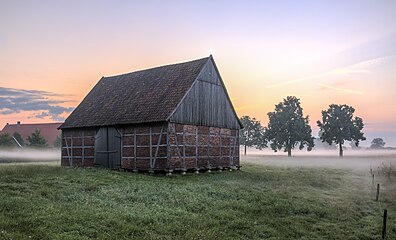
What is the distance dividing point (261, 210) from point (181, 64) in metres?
21.6

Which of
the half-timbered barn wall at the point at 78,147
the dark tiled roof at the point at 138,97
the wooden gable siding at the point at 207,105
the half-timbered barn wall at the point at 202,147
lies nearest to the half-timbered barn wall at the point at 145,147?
the half-timbered barn wall at the point at 202,147

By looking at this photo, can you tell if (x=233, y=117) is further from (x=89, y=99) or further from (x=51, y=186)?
(x=51, y=186)

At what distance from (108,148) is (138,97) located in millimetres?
5458

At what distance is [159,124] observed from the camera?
28922mm

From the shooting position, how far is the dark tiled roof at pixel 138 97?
100 feet

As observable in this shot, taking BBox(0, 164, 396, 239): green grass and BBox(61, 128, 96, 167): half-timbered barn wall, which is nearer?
BBox(0, 164, 396, 239): green grass

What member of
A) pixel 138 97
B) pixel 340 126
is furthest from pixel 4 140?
pixel 340 126

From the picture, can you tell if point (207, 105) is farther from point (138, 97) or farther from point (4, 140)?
point (4, 140)

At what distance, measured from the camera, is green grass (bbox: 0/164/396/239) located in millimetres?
11500

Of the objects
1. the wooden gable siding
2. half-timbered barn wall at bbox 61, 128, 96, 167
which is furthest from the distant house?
the wooden gable siding

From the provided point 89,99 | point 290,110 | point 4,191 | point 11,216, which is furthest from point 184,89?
point 290,110

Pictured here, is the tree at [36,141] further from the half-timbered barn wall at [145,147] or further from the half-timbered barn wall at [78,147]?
the half-timbered barn wall at [145,147]

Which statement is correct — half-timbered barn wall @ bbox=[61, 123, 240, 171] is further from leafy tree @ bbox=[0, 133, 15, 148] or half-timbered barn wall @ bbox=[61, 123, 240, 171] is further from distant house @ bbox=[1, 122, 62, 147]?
distant house @ bbox=[1, 122, 62, 147]

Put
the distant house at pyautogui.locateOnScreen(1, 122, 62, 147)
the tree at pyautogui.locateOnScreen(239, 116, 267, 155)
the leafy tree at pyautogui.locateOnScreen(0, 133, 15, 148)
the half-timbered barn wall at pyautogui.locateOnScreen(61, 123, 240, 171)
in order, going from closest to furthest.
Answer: the half-timbered barn wall at pyautogui.locateOnScreen(61, 123, 240, 171)
the leafy tree at pyautogui.locateOnScreen(0, 133, 15, 148)
the tree at pyautogui.locateOnScreen(239, 116, 267, 155)
the distant house at pyautogui.locateOnScreen(1, 122, 62, 147)
